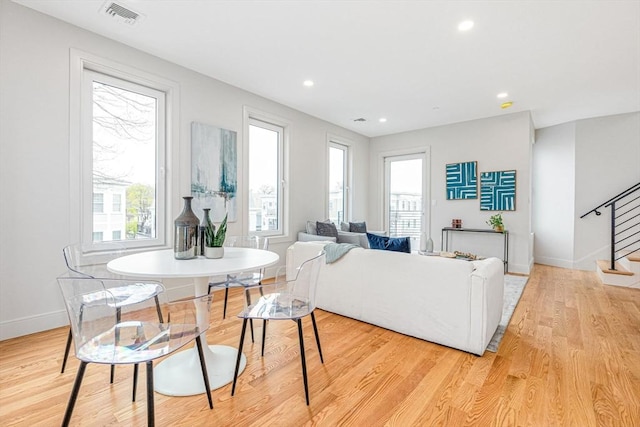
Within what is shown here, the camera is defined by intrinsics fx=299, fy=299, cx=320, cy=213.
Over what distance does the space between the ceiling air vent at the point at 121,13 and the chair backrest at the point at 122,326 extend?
2264 mm

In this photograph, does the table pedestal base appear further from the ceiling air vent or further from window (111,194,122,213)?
the ceiling air vent

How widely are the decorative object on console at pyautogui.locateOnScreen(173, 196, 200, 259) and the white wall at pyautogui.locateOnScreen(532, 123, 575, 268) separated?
252 inches

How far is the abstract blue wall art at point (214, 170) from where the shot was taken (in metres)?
3.51

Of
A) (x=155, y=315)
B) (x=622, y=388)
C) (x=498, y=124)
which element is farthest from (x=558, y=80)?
(x=155, y=315)

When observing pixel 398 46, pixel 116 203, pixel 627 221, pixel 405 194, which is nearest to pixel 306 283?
pixel 116 203

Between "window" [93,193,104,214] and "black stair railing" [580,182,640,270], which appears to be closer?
"window" [93,193,104,214]

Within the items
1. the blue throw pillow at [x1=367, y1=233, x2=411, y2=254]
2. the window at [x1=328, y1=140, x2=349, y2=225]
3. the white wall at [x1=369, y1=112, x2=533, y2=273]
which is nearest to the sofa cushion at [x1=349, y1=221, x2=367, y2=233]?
the window at [x1=328, y1=140, x2=349, y2=225]

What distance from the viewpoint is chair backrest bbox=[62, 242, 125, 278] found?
205 cm

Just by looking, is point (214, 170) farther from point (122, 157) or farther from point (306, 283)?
point (306, 283)

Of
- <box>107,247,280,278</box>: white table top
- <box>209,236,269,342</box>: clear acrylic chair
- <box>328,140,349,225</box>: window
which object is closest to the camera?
<box>107,247,280,278</box>: white table top

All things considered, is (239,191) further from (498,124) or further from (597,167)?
(597,167)

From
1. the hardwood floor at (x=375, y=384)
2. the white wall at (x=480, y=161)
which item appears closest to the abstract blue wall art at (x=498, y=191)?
the white wall at (x=480, y=161)

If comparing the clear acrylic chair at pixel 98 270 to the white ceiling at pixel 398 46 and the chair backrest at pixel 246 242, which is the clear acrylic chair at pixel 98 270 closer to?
the chair backrest at pixel 246 242

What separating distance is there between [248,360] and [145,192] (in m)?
2.19
